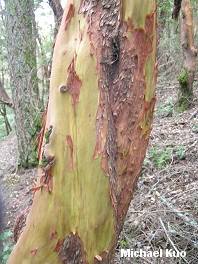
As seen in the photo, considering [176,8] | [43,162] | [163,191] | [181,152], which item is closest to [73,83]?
[43,162]

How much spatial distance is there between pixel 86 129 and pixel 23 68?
3.58 metres

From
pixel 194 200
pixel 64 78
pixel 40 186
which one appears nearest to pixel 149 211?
pixel 194 200

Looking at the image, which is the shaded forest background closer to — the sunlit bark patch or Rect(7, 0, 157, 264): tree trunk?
Rect(7, 0, 157, 264): tree trunk

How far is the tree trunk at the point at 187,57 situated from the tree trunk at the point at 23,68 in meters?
3.46

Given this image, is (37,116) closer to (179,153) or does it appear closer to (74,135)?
(179,153)

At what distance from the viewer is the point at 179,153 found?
388 centimetres

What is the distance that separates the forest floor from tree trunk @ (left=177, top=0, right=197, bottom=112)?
2.23 feet

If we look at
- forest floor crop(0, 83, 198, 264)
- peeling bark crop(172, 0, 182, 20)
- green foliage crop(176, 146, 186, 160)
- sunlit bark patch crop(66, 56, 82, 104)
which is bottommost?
forest floor crop(0, 83, 198, 264)

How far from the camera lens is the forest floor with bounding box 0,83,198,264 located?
2.44 metres

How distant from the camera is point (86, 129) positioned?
130 cm

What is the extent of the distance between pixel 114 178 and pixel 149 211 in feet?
5.50

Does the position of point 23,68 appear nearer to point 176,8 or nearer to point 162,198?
point 162,198

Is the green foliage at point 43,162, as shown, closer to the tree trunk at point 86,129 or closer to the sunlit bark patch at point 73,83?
the tree trunk at point 86,129

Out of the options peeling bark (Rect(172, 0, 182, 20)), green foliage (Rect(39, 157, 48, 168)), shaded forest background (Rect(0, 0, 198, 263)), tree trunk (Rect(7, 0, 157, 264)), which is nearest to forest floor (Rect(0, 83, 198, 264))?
shaded forest background (Rect(0, 0, 198, 263))
